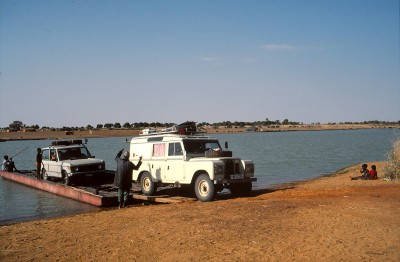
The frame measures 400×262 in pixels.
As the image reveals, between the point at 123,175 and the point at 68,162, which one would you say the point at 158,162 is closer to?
the point at 123,175

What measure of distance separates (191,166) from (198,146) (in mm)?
1085

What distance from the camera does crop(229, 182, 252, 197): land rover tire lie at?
14.2 meters

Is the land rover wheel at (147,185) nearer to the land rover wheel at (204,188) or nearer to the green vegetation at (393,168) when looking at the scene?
the land rover wheel at (204,188)

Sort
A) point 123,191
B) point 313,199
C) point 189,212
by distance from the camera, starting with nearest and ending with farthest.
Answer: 1. point 189,212
2. point 313,199
3. point 123,191

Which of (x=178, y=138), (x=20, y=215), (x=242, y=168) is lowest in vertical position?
(x=20, y=215)

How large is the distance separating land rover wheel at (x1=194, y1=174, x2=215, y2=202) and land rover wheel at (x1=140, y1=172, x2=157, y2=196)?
2.30m

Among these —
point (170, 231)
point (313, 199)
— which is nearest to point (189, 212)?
point (170, 231)

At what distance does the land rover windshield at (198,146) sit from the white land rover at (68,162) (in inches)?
243

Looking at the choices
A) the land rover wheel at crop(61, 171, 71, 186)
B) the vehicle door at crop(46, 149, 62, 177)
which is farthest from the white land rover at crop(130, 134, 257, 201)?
the vehicle door at crop(46, 149, 62, 177)

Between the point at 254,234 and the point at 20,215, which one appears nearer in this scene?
the point at 254,234

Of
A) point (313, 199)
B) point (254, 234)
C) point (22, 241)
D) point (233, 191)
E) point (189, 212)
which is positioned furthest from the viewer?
point (233, 191)

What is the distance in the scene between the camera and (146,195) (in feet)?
48.5

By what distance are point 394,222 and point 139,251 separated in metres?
5.42

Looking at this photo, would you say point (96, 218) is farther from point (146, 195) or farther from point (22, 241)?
point (146, 195)
